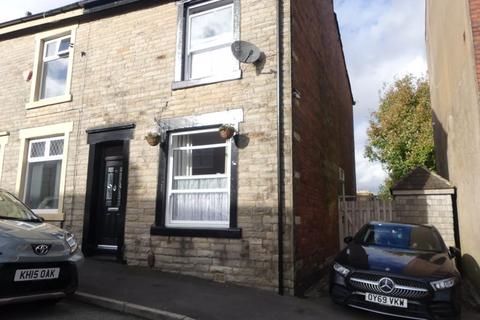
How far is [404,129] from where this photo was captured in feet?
76.5

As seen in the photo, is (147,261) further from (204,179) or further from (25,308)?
(25,308)

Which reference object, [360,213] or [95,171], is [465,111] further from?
[95,171]

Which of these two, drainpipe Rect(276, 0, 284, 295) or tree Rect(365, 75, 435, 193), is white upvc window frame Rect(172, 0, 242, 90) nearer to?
drainpipe Rect(276, 0, 284, 295)

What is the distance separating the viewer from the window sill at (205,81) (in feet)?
25.6

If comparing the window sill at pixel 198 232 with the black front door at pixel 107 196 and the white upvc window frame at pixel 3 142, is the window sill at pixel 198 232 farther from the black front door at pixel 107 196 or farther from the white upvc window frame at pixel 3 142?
the white upvc window frame at pixel 3 142

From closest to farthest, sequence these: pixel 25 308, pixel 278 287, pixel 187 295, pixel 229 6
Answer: pixel 25 308, pixel 187 295, pixel 278 287, pixel 229 6

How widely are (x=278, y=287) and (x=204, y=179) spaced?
2.52 metres

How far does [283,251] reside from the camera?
689 centimetres

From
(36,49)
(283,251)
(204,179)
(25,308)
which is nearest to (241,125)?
(204,179)

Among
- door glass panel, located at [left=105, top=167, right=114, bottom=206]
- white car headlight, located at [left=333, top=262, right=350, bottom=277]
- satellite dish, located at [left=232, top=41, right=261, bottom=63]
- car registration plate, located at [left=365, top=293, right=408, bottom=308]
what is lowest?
car registration plate, located at [left=365, top=293, right=408, bottom=308]

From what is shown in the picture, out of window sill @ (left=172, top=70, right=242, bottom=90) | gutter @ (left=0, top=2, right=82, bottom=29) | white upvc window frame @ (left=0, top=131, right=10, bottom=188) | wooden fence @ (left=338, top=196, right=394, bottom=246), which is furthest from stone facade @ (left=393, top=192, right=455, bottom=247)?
white upvc window frame @ (left=0, top=131, right=10, bottom=188)

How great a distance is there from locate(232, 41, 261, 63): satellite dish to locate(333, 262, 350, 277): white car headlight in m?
3.95

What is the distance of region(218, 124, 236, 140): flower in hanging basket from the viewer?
24.1 feet

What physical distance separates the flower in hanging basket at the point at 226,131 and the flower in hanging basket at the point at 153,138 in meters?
1.48
